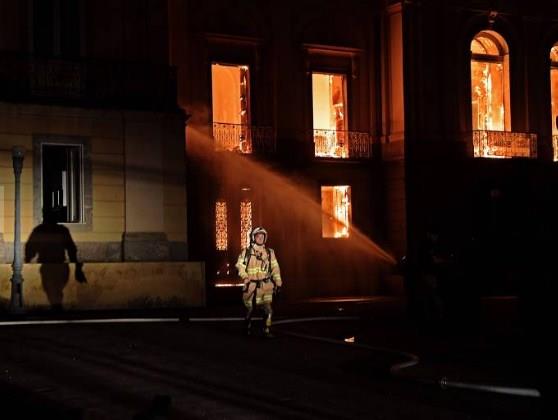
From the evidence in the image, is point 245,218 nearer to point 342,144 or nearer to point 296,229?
point 296,229

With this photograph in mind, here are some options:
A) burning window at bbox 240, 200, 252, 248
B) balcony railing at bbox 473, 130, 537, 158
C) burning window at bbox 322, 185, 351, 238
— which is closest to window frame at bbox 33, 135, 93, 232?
burning window at bbox 240, 200, 252, 248

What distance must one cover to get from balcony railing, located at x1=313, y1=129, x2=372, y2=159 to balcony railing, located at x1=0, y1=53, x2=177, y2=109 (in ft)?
21.6

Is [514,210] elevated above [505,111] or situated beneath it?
situated beneath

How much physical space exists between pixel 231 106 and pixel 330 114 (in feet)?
10.7

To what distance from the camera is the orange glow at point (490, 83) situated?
110 feet

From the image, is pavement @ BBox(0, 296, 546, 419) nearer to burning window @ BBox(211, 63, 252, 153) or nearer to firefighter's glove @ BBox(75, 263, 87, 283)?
firefighter's glove @ BBox(75, 263, 87, 283)

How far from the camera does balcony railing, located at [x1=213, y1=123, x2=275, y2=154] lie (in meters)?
30.2

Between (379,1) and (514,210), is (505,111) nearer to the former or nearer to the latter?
(514,210)

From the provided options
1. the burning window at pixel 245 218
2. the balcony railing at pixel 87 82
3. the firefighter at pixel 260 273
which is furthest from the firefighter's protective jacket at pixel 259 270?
the burning window at pixel 245 218

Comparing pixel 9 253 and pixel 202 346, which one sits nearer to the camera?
pixel 202 346

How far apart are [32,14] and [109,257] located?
5778mm

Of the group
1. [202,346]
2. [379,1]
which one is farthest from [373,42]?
[202,346]

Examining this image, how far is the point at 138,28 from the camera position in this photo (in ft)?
86.4

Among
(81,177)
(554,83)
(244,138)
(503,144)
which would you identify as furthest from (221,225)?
(554,83)
